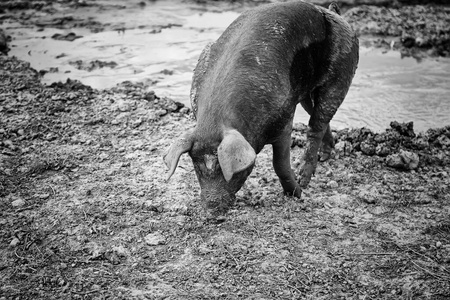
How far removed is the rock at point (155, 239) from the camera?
12.2ft

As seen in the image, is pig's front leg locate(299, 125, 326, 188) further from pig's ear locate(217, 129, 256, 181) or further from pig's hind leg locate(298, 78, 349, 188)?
pig's ear locate(217, 129, 256, 181)

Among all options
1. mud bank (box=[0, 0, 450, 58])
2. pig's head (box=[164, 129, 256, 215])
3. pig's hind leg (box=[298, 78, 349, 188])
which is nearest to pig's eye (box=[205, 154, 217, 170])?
pig's head (box=[164, 129, 256, 215])

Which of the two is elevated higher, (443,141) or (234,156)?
(234,156)

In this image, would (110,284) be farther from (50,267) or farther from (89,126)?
(89,126)

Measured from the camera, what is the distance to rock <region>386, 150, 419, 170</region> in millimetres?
4730

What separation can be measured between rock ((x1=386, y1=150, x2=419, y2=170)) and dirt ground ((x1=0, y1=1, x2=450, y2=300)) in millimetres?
11

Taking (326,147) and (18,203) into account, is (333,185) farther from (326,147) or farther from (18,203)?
(18,203)

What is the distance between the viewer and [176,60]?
8016 mm

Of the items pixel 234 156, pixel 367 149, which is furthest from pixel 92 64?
pixel 234 156

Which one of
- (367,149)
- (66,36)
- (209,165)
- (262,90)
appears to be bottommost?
(367,149)

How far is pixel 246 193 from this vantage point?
4.41 metres

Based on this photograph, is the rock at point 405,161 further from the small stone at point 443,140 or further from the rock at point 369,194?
the small stone at point 443,140

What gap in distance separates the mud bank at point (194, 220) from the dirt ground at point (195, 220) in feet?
0.04

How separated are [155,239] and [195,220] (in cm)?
42
